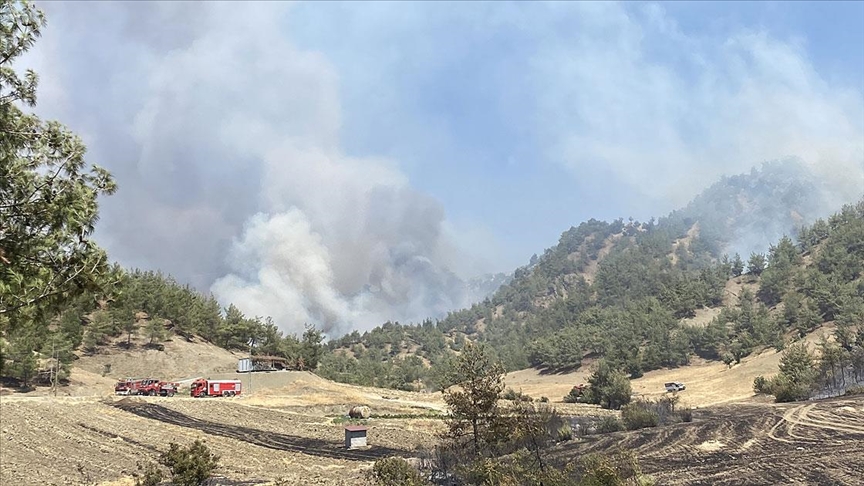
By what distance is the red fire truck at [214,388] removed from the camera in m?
61.8

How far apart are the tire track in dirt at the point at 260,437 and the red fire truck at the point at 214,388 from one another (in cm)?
1465

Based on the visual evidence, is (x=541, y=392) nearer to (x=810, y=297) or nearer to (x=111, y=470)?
(x=810, y=297)

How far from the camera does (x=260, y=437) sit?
3931 centimetres

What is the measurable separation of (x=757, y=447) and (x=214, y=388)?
189 feet

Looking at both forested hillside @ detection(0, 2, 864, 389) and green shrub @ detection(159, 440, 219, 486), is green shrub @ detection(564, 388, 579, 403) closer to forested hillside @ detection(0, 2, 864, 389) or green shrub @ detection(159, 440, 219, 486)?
forested hillside @ detection(0, 2, 864, 389)

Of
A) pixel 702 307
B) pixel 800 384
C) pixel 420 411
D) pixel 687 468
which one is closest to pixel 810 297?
pixel 702 307

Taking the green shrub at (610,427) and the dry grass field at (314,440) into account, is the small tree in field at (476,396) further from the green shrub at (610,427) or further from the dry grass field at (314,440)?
the green shrub at (610,427)

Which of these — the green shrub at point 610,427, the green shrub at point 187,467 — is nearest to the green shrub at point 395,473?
the green shrub at point 187,467

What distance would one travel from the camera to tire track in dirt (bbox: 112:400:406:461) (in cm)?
3397

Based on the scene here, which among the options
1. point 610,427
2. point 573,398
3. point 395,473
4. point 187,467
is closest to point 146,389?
point 187,467

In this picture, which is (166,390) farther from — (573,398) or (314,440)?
(573,398)

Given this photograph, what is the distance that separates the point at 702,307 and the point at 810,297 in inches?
1488

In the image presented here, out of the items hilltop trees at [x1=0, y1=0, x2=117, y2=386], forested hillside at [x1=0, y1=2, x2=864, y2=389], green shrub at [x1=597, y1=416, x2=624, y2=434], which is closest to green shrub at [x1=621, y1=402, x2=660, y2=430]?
green shrub at [x1=597, y1=416, x2=624, y2=434]

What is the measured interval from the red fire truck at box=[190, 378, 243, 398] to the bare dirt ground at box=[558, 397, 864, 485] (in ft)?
155
